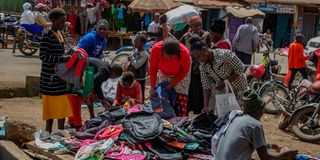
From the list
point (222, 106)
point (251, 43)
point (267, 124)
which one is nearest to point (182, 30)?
point (251, 43)

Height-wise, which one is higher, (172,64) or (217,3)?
(217,3)

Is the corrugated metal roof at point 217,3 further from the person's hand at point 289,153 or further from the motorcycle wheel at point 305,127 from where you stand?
the person's hand at point 289,153

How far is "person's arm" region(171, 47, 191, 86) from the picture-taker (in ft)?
22.3

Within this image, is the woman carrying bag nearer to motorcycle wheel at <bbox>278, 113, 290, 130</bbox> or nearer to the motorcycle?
motorcycle wheel at <bbox>278, 113, 290, 130</bbox>

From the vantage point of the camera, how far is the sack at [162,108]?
6543mm

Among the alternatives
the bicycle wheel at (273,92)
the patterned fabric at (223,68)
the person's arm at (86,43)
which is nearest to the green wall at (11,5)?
the bicycle wheel at (273,92)

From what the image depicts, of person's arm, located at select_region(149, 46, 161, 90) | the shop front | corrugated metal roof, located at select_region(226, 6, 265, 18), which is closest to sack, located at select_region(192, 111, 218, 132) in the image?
person's arm, located at select_region(149, 46, 161, 90)

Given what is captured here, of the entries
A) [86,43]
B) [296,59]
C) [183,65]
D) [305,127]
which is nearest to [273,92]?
[305,127]

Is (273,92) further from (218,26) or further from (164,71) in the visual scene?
(164,71)

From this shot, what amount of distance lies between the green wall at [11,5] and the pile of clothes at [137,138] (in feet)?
88.1

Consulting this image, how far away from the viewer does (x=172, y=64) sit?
682 centimetres

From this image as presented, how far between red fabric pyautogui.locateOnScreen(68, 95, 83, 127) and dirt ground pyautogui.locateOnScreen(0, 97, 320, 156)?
0.60 m

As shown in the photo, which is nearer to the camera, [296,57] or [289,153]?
[289,153]

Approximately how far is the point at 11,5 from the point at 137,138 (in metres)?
28.3
